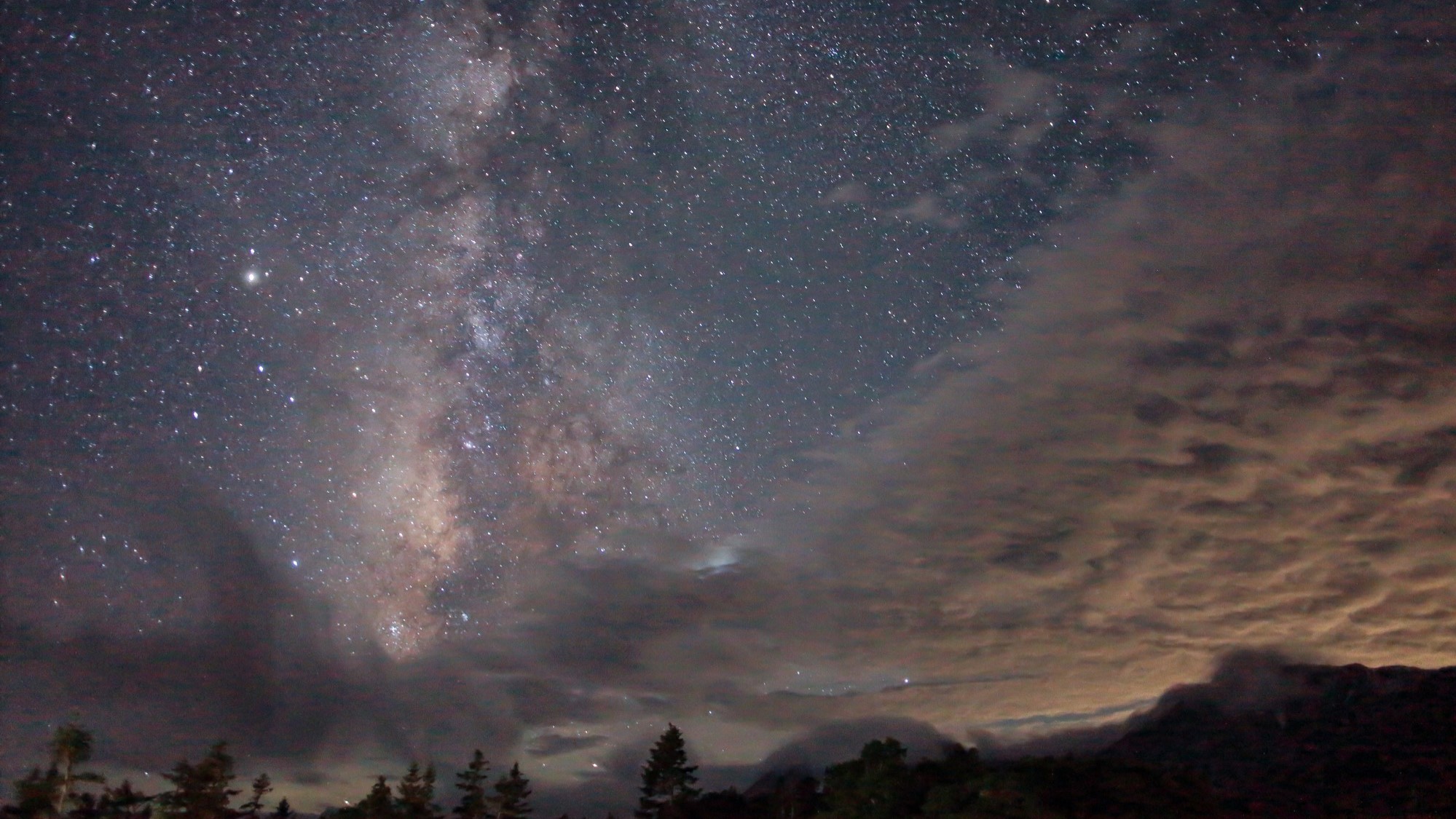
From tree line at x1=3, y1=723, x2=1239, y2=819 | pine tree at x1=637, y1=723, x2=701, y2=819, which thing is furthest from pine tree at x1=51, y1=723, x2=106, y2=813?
pine tree at x1=637, y1=723, x2=701, y2=819

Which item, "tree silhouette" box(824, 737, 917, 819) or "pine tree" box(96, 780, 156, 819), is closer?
"tree silhouette" box(824, 737, 917, 819)

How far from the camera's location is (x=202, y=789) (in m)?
53.1

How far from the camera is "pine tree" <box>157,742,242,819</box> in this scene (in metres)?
52.5

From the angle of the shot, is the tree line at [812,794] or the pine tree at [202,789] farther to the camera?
the pine tree at [202,789]

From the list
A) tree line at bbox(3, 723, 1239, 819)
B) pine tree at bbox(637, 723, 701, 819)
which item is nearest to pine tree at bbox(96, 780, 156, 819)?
tree line at bbox(3, 723, 1239, 819)

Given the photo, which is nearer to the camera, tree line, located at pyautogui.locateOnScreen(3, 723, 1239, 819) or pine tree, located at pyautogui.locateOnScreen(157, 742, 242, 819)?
tree line, located at pyautogui.locateOnScreen(3, 723, 1239, 819)

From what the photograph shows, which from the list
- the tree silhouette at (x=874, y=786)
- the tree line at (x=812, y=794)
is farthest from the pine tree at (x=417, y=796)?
the tree silhouette at (x=874, y=786)

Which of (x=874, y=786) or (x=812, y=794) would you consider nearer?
(x=874, y=786)

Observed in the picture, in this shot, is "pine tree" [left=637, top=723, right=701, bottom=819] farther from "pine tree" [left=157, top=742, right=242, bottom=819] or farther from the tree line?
"pine tree" [left=157, top=742, right=242, bottom=819]

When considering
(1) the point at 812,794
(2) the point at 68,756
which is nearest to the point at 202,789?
(2) the point at 68,756

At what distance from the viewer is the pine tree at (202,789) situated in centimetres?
5247

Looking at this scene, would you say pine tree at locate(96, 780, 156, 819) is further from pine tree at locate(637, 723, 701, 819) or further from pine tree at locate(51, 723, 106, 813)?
pine tree at locate(637, 723, 701, 819)

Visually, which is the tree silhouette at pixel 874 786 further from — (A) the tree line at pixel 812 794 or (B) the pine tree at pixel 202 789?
(B) the pine tree at pixel 202 789

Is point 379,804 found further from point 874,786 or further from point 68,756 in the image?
point 874,786
